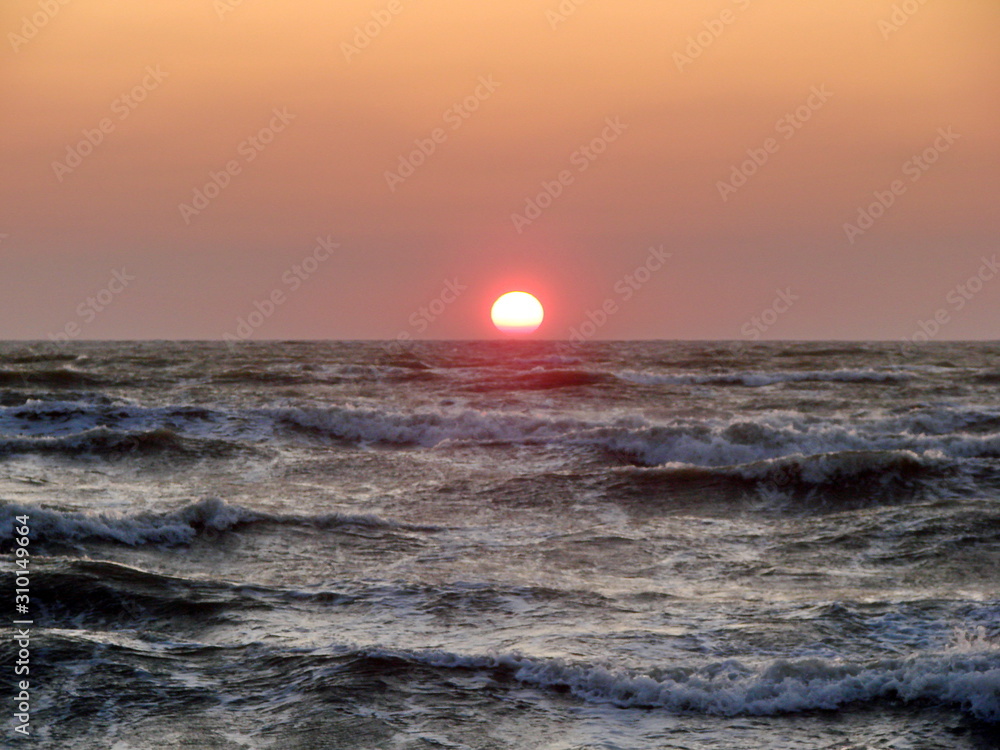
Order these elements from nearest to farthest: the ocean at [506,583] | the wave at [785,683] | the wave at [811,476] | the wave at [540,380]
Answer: the ocean at [506,583] < the wave at [785,683] < the wave at [811,476] < the wave at [540,380]

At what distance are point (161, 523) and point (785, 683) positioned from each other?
9.02 metres

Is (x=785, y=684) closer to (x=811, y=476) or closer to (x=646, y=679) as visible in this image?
(x=646, y=679)

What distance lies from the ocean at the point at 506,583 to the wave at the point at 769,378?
1317 centimetres

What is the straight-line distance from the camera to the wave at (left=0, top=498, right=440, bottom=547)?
13.0 metres

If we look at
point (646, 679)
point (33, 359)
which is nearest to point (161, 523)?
point (646, 679)

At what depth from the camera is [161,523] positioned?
13578mm

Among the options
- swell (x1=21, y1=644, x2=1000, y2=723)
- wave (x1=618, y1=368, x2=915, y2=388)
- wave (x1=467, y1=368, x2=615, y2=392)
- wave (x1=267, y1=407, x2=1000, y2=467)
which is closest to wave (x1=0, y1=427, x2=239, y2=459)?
wave (x1=267, y1=407, x2=1000, y2=467)

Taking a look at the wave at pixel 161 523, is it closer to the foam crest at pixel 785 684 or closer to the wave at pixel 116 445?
the foam crest at pixel 785 684

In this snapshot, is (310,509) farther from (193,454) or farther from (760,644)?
(760,644)

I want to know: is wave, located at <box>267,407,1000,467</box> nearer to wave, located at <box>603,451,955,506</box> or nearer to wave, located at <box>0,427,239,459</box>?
wave, located at <box>603,451,955,506</box>

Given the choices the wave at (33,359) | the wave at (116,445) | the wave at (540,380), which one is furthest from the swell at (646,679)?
the wave at (33,359)

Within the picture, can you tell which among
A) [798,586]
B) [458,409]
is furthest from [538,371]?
[798,586]

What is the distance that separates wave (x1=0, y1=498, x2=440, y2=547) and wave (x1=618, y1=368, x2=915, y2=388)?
2609 centimetres

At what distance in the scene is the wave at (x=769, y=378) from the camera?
39531 mm
